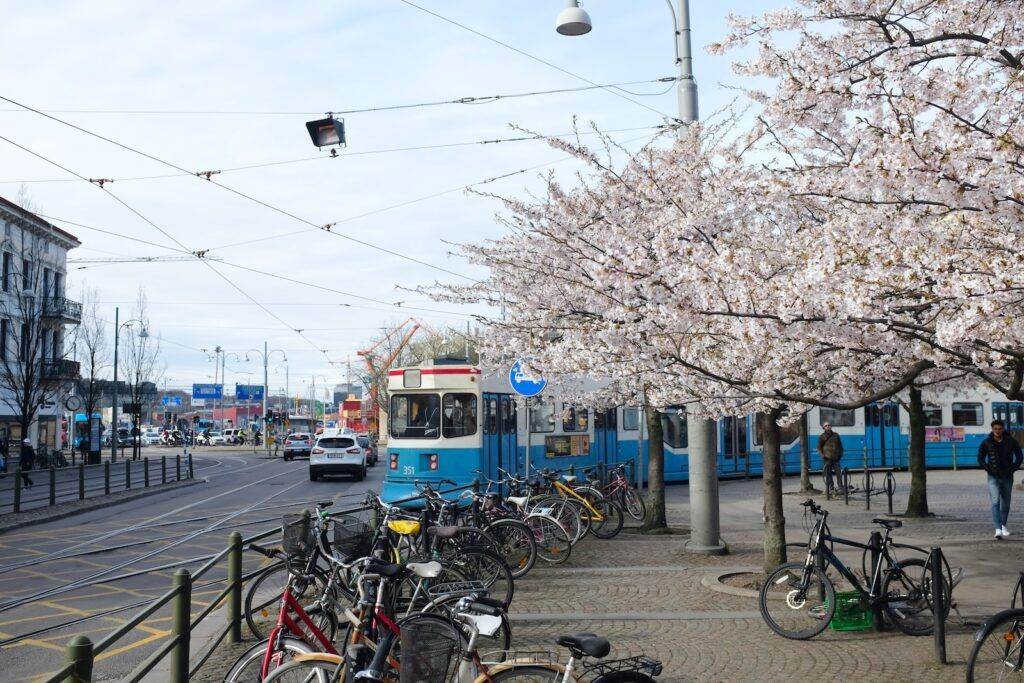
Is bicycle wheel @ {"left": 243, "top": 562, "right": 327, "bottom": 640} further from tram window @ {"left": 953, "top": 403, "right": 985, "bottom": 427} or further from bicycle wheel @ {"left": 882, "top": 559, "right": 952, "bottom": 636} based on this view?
tram window @ {"left": 953, "top": 403, "right": 985, "bottom": 427}

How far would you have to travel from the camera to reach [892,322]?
6.34 meters

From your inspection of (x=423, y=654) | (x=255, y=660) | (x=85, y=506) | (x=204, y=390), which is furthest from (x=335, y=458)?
(x=204, y=390)

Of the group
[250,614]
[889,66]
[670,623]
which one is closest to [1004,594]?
[670,623]

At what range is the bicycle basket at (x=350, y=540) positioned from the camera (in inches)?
249

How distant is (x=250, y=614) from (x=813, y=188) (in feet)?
18.7

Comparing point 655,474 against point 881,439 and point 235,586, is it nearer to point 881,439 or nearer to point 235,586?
point 235,586

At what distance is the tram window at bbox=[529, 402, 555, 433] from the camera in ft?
63.8

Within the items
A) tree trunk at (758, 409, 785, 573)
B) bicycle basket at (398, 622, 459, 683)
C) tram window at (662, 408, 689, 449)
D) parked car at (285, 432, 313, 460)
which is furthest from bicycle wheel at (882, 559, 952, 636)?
parked car at (285, 432, 313, 460)

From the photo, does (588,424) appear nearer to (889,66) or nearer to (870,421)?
(870,421)

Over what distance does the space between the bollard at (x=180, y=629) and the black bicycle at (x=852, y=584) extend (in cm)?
466

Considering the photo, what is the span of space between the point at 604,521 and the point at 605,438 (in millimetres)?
8681

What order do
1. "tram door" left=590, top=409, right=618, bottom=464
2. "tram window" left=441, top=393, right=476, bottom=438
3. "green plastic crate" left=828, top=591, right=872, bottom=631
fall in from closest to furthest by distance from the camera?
"green plastic crate" left=828, top=591, right=872, bottom=631 → "tram window" left=441, top=393, right=476, bottom=438 → "tram door" left=590, top=409, right=618, bottom=464

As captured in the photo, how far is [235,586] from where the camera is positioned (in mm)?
7137

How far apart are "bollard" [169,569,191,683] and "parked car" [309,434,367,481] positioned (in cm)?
2493
